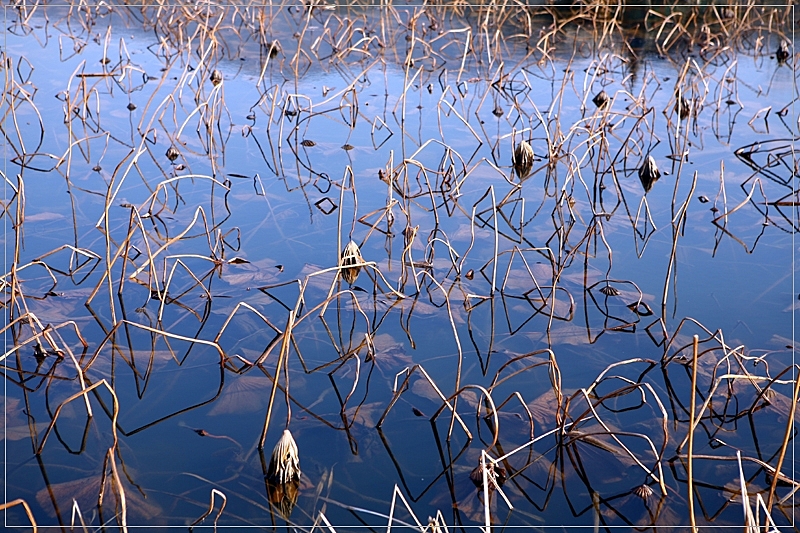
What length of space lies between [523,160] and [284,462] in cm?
194

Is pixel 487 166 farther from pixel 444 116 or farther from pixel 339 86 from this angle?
pixel 339 86

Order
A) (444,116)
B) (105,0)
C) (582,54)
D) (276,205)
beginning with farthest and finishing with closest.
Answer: (105,0)
(582,54)
(444,116)
(276,205)

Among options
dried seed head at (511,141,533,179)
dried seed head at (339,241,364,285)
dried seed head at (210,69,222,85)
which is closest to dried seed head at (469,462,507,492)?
dried seed head at (339,241,364,285)

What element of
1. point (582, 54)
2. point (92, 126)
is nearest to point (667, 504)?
point (92, 126)

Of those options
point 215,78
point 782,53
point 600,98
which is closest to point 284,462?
point 215,78

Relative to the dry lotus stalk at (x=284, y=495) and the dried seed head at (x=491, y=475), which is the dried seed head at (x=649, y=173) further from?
the dry lotus stalk at (x=284, y=495)

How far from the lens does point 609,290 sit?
7.91 feet

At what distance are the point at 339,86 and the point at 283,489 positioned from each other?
10.3 feet

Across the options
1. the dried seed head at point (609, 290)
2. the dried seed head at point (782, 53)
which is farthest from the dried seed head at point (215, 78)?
the dried seed head at point (782, 53)

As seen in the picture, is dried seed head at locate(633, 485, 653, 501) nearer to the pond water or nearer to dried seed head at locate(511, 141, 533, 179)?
the pond water

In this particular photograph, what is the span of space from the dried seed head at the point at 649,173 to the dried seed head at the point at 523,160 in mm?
430

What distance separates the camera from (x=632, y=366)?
2.05 metres

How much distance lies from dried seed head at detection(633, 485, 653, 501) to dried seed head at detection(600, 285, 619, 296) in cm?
85

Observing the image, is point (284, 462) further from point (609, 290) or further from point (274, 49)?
point (274, 49)
